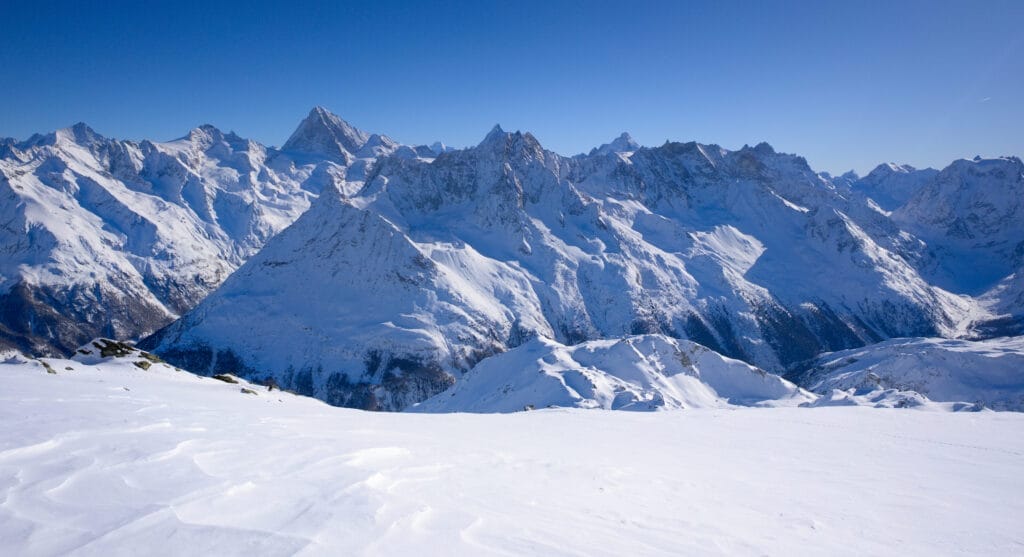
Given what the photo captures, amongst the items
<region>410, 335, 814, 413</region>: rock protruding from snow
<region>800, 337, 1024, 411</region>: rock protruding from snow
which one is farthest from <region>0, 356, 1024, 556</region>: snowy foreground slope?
<region>800, 337, 1024, 411</region>: rock protruding from snow

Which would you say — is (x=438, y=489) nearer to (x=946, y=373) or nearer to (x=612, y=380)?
(x=612, y=380)

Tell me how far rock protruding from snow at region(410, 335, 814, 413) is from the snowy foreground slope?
61.3m

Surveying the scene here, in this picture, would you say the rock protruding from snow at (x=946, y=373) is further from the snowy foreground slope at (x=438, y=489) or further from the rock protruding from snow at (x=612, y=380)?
the snowy foreground slope at (x=438, y=489)

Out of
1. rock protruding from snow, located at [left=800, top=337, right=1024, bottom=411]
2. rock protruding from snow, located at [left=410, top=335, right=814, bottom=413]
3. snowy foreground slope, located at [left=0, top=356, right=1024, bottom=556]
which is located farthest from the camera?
rock protruding from snow, located at [left=800, top=337, right=1024, bottom=411]

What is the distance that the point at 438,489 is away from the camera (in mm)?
10023

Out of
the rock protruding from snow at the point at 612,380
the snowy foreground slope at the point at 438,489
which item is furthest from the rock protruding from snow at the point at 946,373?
the snowy foreground slope at the point at 438,489

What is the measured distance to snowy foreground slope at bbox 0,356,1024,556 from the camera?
23.1ft

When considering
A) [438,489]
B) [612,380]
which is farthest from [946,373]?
[438,489]

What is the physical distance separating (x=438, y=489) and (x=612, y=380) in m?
82.9

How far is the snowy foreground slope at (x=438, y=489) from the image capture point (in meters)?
7.04

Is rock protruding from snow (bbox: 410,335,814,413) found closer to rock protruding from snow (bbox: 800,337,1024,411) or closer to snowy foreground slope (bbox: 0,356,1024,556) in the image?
rock protruding from snow (bbox: 800,337,1024,411)

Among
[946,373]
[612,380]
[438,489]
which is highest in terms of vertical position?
[438,489]

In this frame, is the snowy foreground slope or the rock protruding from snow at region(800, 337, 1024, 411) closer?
the snowy foreground slope

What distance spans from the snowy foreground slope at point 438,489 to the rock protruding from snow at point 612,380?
61.3m
